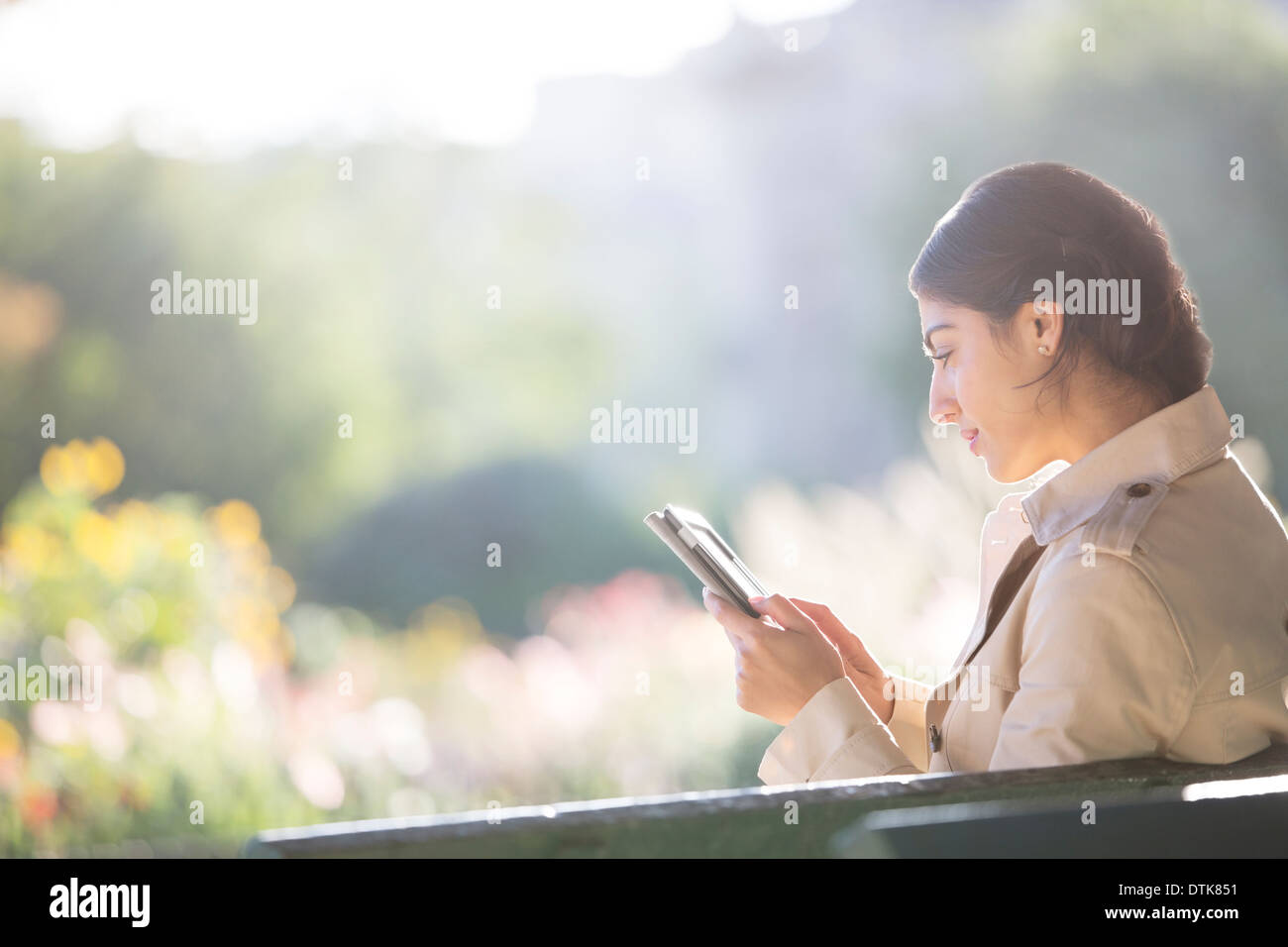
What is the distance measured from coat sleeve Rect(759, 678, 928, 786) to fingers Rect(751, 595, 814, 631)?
Answer: 9cm

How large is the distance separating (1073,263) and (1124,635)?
45 centimetres

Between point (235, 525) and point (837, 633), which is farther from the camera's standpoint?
point (235, 525)

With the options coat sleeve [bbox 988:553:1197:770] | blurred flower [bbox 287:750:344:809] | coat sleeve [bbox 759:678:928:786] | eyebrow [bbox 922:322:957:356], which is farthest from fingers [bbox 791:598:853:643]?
blurred flower [bbox 287:750:344:809]

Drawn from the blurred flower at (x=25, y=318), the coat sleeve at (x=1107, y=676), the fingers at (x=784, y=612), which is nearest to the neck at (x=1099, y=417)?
the coat sleeve at (x=1107, y=676)

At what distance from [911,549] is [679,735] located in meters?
0.86

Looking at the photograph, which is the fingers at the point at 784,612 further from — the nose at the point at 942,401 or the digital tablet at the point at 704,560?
the nose at the point at 942,401

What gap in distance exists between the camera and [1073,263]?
133 cm

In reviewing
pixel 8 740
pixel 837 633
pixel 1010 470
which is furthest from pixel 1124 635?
pixel 8 740

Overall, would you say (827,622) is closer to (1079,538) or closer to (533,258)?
(1079,538)

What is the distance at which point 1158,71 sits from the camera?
20.6 feet

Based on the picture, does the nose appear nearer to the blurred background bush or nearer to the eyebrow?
the eyebrow

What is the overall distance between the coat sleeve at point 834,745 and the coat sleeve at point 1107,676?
211 millimetres
